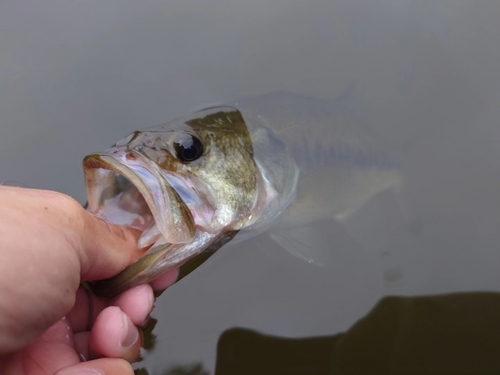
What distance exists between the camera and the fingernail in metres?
1.76

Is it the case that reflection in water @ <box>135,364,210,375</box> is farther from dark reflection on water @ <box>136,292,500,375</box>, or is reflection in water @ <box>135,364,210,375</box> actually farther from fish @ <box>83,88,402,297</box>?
fish @ <box>83,88,402,297</box>

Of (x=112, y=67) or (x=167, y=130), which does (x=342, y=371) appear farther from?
(x=112, y=67)

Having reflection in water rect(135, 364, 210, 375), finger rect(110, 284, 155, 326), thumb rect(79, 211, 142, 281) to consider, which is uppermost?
thumb rect(79, 211, 142, 281)

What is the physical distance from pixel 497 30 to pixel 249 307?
2593 mm

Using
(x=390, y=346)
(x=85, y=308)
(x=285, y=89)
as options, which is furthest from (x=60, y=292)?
(x=285, y=89)

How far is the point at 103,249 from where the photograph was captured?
166 centimetres

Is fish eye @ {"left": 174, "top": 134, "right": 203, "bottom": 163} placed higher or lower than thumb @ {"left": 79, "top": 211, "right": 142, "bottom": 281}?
higher

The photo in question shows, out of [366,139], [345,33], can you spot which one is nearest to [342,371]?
[366,139]

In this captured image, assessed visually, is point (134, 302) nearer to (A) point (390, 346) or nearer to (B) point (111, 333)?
(B) point (111, 333)

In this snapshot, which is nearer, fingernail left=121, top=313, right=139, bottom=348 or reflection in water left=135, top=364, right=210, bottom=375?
fingernail left=121, top=313, right=139, bottom=348

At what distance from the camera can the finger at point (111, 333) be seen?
1.72m

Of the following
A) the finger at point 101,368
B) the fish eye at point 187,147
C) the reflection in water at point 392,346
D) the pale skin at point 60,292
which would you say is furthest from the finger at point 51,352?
the fish eye at point 187,147

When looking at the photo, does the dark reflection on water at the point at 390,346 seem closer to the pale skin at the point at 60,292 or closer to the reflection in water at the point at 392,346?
the reflection in water at the point at 392,346

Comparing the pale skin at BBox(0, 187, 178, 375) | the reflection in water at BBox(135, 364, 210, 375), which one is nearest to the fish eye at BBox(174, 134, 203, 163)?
the pale skin at BBox(0, 187, 178, 375)
